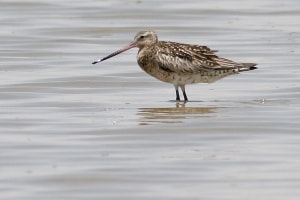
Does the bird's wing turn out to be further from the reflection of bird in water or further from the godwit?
the reflection of bird in water

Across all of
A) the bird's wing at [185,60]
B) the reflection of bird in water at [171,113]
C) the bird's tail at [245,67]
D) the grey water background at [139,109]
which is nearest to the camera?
the grey water background at [139,109]

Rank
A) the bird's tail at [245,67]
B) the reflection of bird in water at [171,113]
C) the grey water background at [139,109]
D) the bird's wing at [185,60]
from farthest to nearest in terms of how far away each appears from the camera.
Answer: the bird's tail at [245,67], the bird's wing at [185,60], the reflection of bird in water at [171,113], the grey water background at [139,109]

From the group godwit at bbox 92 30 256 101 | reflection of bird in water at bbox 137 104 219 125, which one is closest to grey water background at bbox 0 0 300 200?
reflection of bird in water at bbox 137 104 219 125

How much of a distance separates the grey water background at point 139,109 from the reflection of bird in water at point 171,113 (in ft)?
0.04

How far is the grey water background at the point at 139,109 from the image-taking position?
9898 mm

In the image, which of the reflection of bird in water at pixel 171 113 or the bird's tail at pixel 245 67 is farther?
the bird's tail at pixel 245 67

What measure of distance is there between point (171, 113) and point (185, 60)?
4.44 ft

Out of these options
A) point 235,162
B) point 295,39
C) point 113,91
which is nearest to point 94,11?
point 295,39

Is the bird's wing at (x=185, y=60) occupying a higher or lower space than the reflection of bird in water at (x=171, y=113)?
higher

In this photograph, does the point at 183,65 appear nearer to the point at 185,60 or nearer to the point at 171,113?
the point at 185,60

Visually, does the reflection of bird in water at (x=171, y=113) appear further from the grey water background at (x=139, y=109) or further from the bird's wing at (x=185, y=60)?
the bird's wing at (x=185, y=60)

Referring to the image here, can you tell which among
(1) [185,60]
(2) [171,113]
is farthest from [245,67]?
(2) [171,113]

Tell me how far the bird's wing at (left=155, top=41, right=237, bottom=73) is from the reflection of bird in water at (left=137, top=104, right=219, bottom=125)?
74 cm

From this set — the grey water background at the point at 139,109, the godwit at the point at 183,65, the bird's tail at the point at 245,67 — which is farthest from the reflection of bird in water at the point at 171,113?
the bird's tail at the point at 245,67
